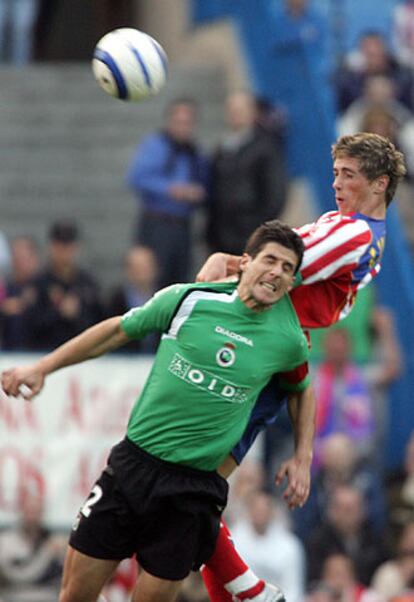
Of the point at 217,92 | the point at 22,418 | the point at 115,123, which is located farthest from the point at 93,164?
the point at 22,418

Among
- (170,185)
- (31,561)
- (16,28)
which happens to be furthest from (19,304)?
(16,28)

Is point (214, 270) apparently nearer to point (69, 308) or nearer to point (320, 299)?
point (320, 299)

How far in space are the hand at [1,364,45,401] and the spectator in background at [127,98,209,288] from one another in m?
6.41

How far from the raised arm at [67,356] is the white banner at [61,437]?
5.31m

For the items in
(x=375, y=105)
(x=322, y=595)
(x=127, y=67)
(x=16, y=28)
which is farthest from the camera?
(x=16, y=28)

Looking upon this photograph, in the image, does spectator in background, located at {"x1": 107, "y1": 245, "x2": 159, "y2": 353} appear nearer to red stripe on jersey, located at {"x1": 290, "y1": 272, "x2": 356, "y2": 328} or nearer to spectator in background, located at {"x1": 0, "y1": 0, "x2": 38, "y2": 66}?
red stripe on jersey, located at {"x1": 290, "y1": 272, "x2": 356, "y2": 328}

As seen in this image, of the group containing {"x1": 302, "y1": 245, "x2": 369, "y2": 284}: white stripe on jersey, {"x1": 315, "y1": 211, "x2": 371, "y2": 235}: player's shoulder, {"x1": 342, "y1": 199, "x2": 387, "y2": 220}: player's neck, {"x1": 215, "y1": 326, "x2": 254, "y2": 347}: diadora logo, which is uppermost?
{"x1": 342, "y1": 199, "x2": 387, "y2": 220}: player's neck

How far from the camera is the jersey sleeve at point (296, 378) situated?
8.84 m

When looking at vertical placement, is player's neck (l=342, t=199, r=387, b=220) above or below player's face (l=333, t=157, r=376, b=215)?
below

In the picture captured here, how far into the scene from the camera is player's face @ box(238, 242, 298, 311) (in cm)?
839

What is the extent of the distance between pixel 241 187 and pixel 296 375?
5.93 m

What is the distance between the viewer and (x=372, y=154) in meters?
8.81

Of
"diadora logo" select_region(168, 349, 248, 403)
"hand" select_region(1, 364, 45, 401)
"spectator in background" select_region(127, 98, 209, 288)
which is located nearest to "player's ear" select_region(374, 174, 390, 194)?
"diadora logo" select_region(168, 349, 248, 403)

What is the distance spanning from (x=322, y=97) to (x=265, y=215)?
218 centimetres
